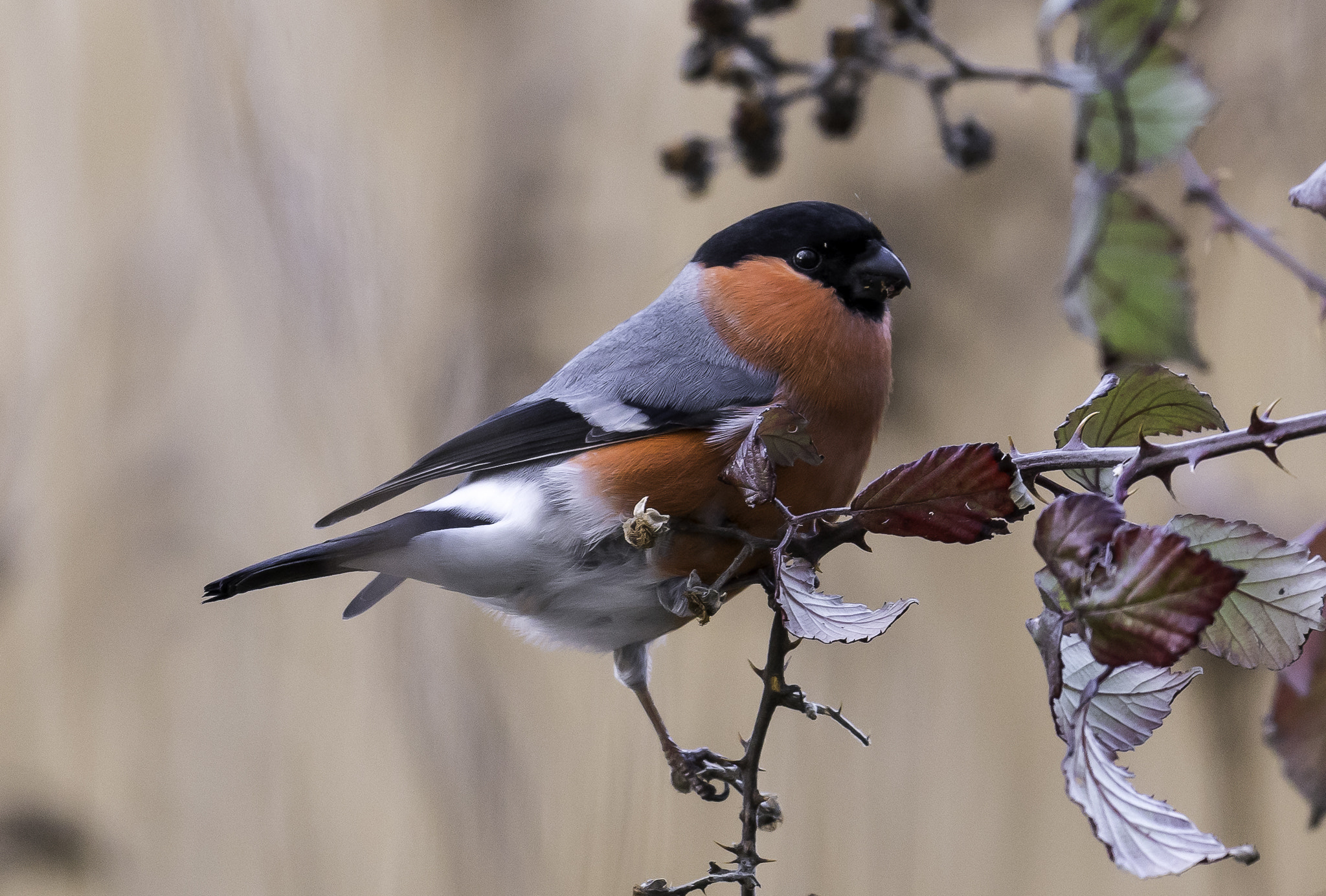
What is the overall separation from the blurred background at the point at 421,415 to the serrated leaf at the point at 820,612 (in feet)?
2.92

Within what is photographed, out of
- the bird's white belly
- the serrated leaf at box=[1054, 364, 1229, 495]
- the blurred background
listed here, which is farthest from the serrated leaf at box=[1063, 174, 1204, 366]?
the blurred background

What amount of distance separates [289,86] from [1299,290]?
59.9 inches

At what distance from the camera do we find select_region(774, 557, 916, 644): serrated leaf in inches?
18.8

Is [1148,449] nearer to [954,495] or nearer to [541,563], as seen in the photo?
[954,495]

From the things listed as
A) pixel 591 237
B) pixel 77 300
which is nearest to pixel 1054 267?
pixel 591 237

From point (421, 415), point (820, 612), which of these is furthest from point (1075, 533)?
point (421, 415)

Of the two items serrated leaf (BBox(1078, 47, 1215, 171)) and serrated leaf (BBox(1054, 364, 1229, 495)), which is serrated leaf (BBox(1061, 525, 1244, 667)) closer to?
serrated leaf (BBox(1054, 364, 1229, 495))

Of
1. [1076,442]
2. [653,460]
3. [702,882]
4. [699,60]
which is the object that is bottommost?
[702,882]

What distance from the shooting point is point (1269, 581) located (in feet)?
1.43

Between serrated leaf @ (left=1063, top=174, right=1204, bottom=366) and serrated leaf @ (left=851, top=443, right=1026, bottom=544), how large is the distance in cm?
26

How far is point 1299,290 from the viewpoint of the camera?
1.39m

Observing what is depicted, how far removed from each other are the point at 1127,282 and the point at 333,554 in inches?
26.7

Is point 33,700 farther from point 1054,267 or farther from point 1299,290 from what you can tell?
point 1299,290

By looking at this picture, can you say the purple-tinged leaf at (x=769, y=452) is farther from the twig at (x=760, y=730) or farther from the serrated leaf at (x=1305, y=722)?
the serrated leaf at (x=1305, y=722)
